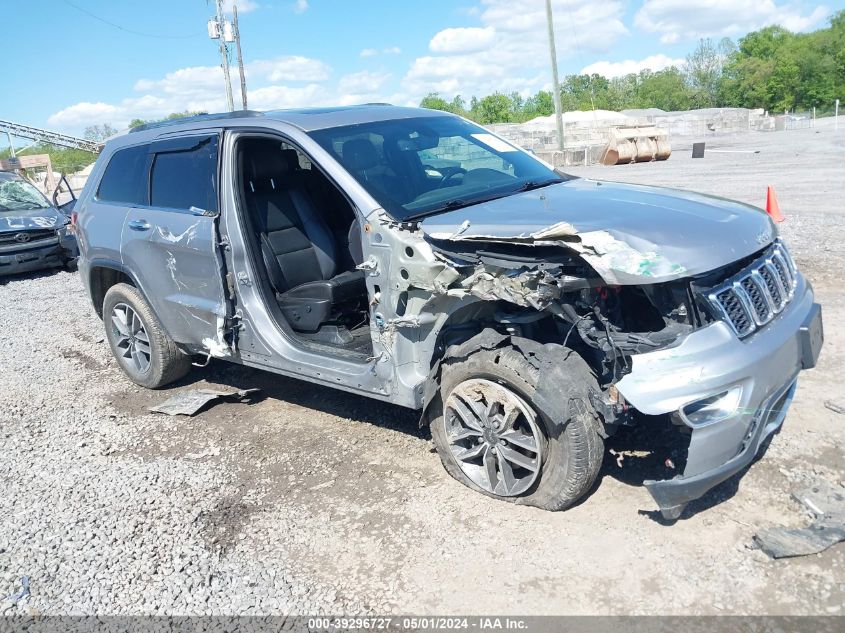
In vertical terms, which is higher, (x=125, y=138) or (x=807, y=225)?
(x=125, y=138)

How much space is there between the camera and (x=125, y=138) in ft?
18.1

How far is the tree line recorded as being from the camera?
262ft

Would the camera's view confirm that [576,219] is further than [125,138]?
No

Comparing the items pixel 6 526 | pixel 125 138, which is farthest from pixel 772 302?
pixel 125 138

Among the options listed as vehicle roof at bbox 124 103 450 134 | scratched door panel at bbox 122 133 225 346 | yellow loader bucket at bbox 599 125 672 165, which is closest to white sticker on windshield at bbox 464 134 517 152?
vehicle roof at bbox 124 103 450 134

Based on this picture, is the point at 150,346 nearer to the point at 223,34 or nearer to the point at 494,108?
the point at 223,34

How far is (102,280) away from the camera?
5.87 m

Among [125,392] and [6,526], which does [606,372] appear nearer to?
[6,526]

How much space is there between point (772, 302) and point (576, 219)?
1.01 meters

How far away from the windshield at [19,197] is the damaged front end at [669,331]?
11103mm

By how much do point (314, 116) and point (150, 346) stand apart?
2368mm

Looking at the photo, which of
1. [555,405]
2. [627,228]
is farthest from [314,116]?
[555,405]

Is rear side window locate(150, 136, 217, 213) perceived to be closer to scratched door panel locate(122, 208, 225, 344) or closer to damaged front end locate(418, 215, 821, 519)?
scratched door panel locate(122, 208, 225, 344)

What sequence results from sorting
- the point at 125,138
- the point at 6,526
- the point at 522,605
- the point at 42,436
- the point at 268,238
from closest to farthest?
the point at 522,605, the point at 6,526, the point at 268,238, the point at 42,436, the point at 125,138
